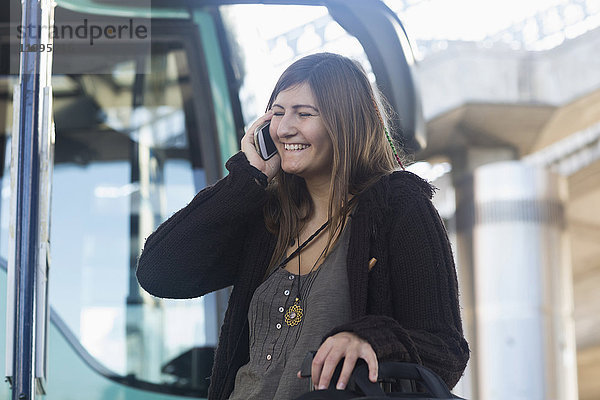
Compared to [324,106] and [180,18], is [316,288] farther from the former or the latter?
[180,18]

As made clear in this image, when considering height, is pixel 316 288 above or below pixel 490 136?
below

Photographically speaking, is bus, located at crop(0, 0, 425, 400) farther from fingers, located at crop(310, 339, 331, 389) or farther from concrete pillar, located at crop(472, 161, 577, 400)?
concrete pillar, located at crop(472, 161, 577, 400)

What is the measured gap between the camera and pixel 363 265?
6.13ft

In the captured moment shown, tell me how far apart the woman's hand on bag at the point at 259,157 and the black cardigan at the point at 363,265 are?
23 millimetres

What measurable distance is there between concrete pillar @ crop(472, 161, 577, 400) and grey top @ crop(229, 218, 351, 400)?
36.1ft

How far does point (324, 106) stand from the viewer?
201 centimetres

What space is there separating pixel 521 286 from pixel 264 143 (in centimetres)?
1126

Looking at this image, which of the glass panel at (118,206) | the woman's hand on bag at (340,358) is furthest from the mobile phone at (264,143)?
the glass panel at (118,206)

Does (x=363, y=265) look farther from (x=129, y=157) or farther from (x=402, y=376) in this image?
(x=129, y=157)

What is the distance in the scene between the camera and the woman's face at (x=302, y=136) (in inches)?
78.7

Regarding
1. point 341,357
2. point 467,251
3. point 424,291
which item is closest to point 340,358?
point 341,357

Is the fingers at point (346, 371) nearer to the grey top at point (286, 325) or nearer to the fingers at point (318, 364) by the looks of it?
the fingers at point (318, 364)

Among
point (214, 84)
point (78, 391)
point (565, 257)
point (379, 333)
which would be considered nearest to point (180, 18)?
point (214, 84)

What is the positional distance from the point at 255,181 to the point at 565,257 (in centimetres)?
1218
